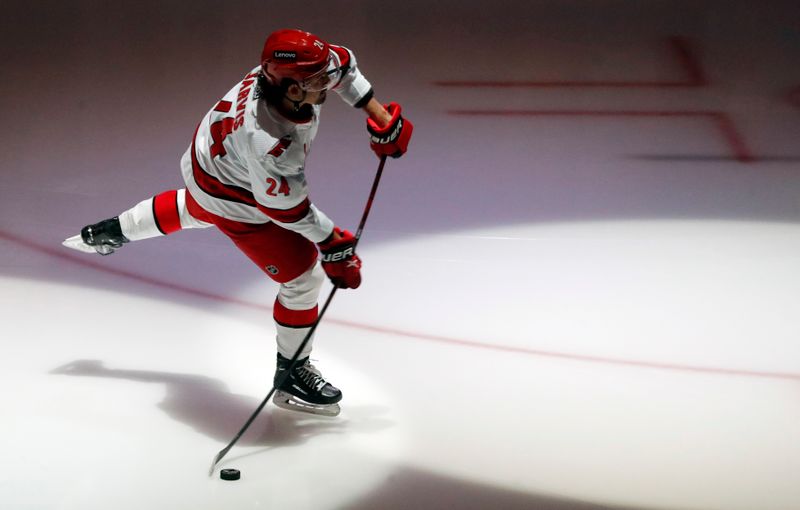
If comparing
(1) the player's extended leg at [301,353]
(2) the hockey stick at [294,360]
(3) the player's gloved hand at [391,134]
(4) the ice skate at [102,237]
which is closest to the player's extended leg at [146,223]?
Result: (4) the ice skate at [102,237]

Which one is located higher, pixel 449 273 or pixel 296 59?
pixel 296 59

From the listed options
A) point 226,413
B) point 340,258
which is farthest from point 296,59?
point 226,413

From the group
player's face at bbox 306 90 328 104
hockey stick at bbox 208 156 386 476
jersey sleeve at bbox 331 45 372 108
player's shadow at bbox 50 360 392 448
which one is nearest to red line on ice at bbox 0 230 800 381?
player's shadow at bbox 50 360 392 448

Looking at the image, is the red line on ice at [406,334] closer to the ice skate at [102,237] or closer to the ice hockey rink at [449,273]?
the ice hockey rink at [449,273]

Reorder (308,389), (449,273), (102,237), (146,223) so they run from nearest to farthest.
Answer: (308,389), (146,223), (102,237), (449,273)

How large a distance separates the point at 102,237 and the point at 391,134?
3.61 ft

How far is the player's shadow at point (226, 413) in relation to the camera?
2811 mm

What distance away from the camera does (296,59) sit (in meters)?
2.38

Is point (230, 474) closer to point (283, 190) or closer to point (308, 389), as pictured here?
point (308, 389)

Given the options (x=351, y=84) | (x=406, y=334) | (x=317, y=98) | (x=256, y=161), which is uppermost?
(x=351, y=84)

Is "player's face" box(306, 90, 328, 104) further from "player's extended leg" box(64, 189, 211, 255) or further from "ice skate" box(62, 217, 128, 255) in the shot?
"ice skate" box(62, 217, 128, 255)

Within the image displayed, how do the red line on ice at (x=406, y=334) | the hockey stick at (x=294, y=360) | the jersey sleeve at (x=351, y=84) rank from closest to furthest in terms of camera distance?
the hockey stick at (x=294, y=360)
the jersey sleeve at (x=351, y=84)
the red line on ice at (x=406, y=334)

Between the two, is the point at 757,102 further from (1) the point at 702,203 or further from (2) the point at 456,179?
(2) the point at 456,179

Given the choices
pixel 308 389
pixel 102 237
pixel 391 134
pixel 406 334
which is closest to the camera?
pixel 391 134
